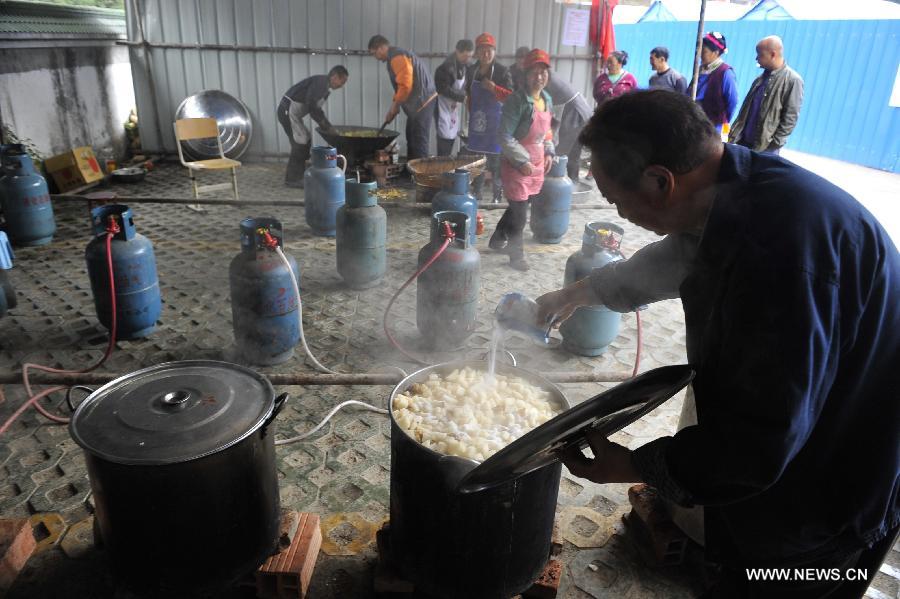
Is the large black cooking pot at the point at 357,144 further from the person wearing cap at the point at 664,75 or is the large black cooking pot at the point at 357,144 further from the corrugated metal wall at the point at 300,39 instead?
the person wearing cap at the point at 664,75

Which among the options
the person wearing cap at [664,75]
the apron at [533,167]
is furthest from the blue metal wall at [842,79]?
the apron at [533,167]

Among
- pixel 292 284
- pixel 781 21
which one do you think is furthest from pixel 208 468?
pixel 781 21

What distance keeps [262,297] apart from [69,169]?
7.06 metres

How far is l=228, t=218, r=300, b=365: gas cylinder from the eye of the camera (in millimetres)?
4258

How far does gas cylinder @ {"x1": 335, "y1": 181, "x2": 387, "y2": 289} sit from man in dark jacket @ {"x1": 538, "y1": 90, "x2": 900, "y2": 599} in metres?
4.29

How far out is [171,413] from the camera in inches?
87.0

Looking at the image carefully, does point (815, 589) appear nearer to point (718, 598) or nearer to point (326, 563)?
point (718, 598)

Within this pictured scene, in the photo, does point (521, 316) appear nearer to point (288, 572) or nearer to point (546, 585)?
point (546, 585)

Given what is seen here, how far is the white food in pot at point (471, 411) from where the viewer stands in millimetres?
2317

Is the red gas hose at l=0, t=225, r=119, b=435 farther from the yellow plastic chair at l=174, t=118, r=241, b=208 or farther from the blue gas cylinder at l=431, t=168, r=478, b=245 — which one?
the yellow plastic chair at l=174, t=118, r=241, b=208

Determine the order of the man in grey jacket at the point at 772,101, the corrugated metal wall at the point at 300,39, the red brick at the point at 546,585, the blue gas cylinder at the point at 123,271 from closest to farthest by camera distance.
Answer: the red brick at the point at 546,585 → the blue gas cylinder at the point at 123,271 → the man in grey jacket at the point at 772,101 → the corrugated metal wall at the point at 300,39

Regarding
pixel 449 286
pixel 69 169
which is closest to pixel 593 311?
pixel 449 286

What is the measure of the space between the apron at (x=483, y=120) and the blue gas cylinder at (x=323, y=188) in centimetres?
276

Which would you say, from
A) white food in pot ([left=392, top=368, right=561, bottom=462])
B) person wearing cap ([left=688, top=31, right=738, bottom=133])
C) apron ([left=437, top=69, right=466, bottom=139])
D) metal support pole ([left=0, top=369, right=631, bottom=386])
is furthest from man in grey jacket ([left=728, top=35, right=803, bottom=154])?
white food in pot ([left=392, top=368, right=561, bottom=462])
